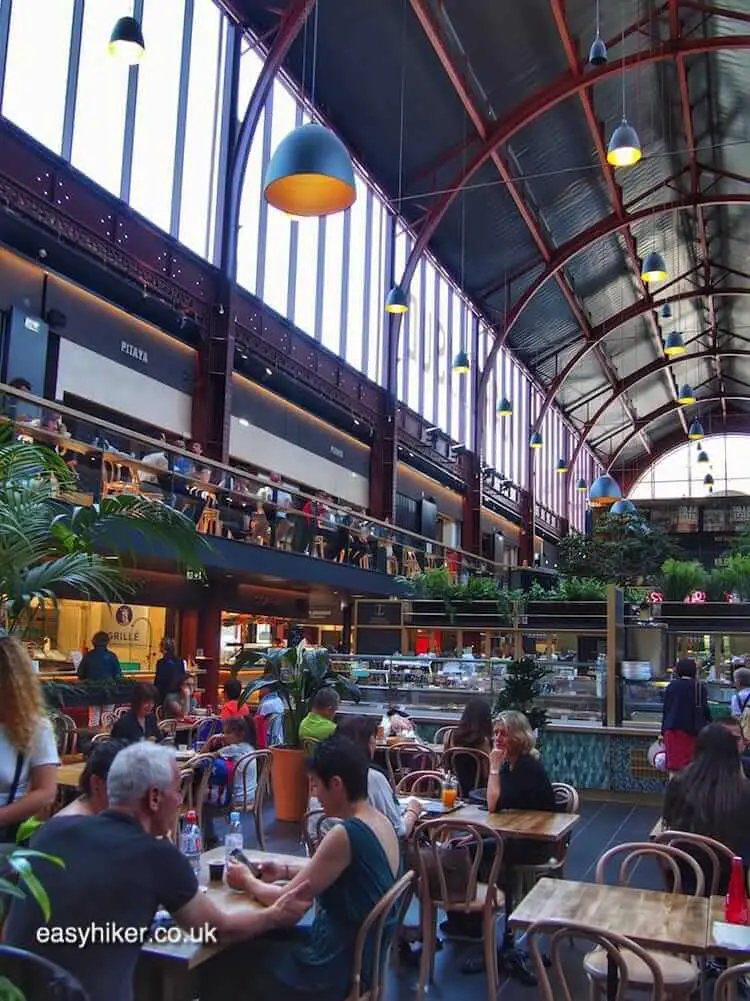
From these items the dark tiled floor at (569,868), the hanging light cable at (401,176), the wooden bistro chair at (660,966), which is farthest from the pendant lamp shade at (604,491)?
the wooden bistro chair at (660,966)

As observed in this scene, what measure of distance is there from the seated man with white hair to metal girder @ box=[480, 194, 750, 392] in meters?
19.6

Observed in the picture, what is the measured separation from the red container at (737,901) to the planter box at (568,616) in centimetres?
695

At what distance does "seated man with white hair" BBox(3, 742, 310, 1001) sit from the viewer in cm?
218

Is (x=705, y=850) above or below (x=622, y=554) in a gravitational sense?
below

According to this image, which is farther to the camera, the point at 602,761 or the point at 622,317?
the point at 622,317

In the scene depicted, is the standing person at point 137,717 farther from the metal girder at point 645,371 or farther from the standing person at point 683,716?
the metal girder at point 645,371

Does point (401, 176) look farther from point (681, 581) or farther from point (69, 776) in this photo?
point (69, 776)

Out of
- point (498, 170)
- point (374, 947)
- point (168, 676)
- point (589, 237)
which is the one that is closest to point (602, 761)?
point (168, 676)

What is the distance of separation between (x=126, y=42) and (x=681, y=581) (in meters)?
7.90

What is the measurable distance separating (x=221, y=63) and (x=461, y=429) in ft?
37.2

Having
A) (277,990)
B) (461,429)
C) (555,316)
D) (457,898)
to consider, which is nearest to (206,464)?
(457,898)

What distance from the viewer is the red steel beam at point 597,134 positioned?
14.0m

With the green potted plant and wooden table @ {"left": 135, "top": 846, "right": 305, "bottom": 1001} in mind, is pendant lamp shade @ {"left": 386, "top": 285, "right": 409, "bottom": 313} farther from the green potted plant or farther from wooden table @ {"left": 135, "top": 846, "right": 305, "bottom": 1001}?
wooden table @ {"left": 135, "top": 846, "right": 305, "bottom": 1001}

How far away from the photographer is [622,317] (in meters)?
25.7
